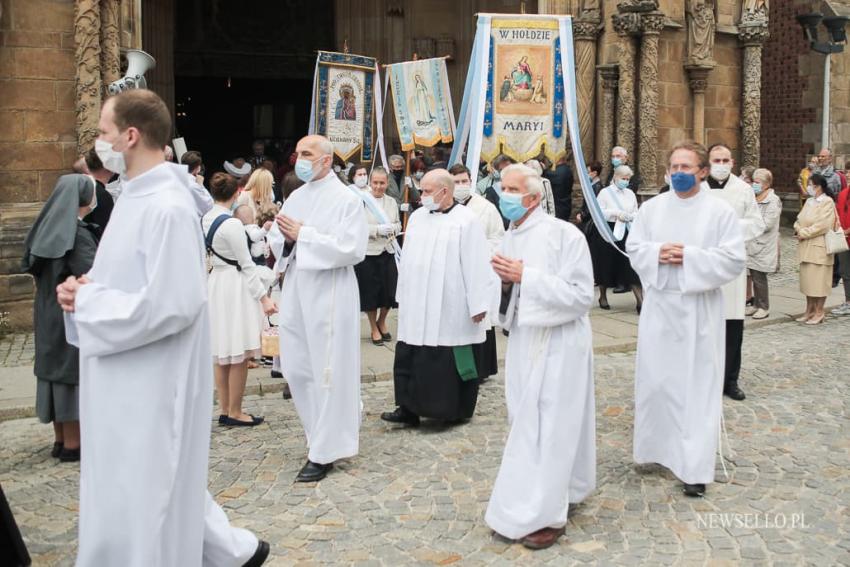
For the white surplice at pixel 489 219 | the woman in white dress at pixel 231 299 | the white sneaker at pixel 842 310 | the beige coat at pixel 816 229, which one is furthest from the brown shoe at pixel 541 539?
the white sneaker at pixel 842 310

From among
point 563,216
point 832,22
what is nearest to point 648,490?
point 563,216

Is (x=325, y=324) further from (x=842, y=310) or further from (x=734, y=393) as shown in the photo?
(x=842, y=310)

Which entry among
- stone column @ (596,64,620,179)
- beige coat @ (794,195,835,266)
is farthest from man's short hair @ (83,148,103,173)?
stone column @ (596,64,620,179)

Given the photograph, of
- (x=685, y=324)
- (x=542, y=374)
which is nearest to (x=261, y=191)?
(x=685, y=324)

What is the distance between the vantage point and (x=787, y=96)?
23.2m

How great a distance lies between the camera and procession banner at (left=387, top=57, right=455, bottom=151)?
41.0ft

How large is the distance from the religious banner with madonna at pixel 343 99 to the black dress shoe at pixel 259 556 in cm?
856

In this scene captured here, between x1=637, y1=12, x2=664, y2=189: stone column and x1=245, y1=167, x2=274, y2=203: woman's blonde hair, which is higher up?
x1=637, y1=12, x2=664, y2=189: stone column

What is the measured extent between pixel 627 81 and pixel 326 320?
408 inches

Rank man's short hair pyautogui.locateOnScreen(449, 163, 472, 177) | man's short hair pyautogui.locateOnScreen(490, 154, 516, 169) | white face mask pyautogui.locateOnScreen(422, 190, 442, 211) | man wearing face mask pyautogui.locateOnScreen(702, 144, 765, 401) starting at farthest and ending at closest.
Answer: man's short hair pyautogui.locateOnScreen(490, 154, 516, 169)
man's short hair pyautogui.locateOnScreen(449, 163, 472, 177)
man wearing face mask pyautogui.locateOnScreen(702, 144, 765, 401)
white face mask pyautogui.locateOnScreen(422, 190, 442, 211)

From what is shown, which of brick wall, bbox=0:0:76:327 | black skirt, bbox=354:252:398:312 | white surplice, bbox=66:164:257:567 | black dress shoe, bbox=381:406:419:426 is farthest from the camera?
brick wall, bbox=0:0:76:327

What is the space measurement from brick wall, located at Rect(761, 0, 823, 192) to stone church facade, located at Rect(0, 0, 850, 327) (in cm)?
3

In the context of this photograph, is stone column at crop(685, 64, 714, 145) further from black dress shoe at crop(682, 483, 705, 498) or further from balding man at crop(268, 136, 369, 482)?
black dress shoe at crop(682, 483, 705, 498)

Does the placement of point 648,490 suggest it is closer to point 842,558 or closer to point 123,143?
point 842,558
